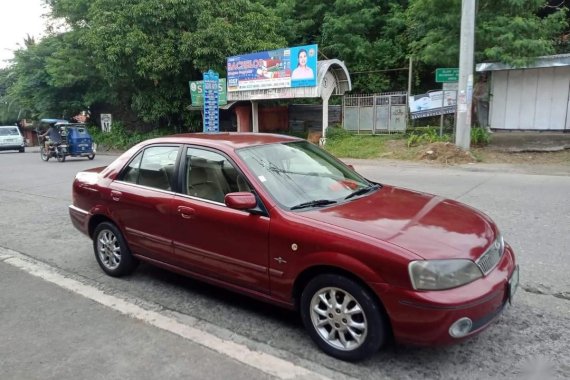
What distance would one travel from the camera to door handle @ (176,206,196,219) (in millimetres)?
3939

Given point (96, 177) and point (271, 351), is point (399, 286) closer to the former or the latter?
point (271, 351)

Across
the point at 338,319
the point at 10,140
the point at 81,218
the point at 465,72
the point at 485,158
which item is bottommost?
the point at 10,140

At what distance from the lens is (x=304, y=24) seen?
25.3 meters

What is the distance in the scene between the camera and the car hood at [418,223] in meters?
2.95

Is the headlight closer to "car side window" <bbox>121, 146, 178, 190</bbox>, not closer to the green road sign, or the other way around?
"car side window" <bbox>121, 146, 178, 190</bbox>

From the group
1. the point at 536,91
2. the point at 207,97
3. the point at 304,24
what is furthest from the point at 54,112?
the point at 536,91

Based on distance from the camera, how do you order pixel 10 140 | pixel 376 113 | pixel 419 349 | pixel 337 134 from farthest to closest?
pixel 10 140
pixel 376 113
pixel 337 134
pixel 419 349

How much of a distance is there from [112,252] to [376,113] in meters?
16.6

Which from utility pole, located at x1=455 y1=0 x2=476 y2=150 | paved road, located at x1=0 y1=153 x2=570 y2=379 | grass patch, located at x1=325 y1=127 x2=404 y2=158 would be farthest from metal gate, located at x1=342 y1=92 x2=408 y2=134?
paved road, located at x1=0 y1=153 x2=570 y2=379

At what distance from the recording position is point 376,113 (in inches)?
785

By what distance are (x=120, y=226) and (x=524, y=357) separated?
368cm

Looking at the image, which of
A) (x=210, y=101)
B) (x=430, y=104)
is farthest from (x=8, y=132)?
(x=430, y=104)

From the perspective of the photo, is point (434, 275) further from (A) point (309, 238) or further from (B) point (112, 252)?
(B) point (112, 252)

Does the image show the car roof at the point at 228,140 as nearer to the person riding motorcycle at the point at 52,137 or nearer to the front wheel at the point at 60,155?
the front wheel at the point at 60,155
